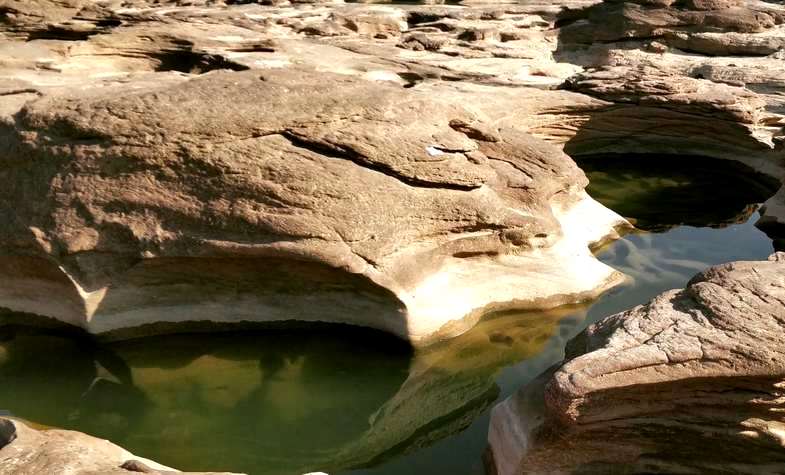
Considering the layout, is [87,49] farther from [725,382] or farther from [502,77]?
[725,382]

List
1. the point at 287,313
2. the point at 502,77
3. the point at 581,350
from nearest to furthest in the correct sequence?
the point at 581,350 → the point at 287,313 → the point at 502,77

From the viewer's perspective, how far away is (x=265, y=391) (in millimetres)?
5895

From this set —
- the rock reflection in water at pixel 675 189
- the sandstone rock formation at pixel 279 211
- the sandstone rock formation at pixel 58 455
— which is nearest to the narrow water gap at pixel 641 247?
the rock reflection in water at pixel 675 189

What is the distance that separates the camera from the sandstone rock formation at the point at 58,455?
3656 mm

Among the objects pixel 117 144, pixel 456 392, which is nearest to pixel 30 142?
pixel 117 144

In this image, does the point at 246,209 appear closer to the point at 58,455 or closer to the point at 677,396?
the point at 58,455

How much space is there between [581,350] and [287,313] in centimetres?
275

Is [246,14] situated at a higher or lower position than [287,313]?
higher

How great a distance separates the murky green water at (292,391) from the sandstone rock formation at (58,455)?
1144mm

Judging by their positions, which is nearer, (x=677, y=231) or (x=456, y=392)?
(x=456, y=392)

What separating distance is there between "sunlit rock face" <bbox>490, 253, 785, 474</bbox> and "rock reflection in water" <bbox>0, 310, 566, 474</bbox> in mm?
1517

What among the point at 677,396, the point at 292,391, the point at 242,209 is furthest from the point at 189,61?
the point at 677,396

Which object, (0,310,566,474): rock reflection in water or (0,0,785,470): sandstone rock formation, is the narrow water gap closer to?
(0,310,566,474): rock reflection in water

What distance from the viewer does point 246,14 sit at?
53.3ft
